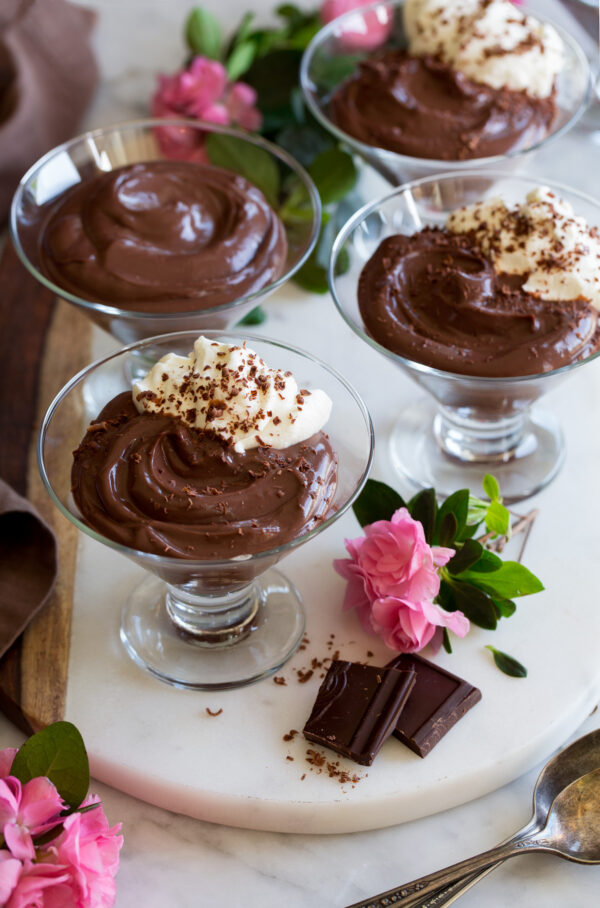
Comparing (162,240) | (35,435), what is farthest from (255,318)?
(35,435)

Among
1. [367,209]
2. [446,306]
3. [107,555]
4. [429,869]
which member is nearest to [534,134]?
[367,209]

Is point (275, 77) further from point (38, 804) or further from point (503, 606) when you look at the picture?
point (38, 804)

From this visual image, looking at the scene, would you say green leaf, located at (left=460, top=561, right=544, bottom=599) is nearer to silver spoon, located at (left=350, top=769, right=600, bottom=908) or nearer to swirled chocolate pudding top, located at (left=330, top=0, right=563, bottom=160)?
silver spoon, located at (left=350, top=769, right=600, bottom=908)

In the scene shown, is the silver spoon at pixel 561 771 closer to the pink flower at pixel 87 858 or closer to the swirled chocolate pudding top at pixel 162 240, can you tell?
the pink flower at pixel 87 858

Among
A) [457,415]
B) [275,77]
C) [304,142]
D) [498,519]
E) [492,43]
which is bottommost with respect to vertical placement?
[457,415]

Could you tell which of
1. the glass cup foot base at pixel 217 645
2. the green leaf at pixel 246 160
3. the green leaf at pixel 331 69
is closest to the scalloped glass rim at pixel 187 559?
the glass cup foot base at pixel 217 645

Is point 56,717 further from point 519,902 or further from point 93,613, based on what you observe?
point 519,902
